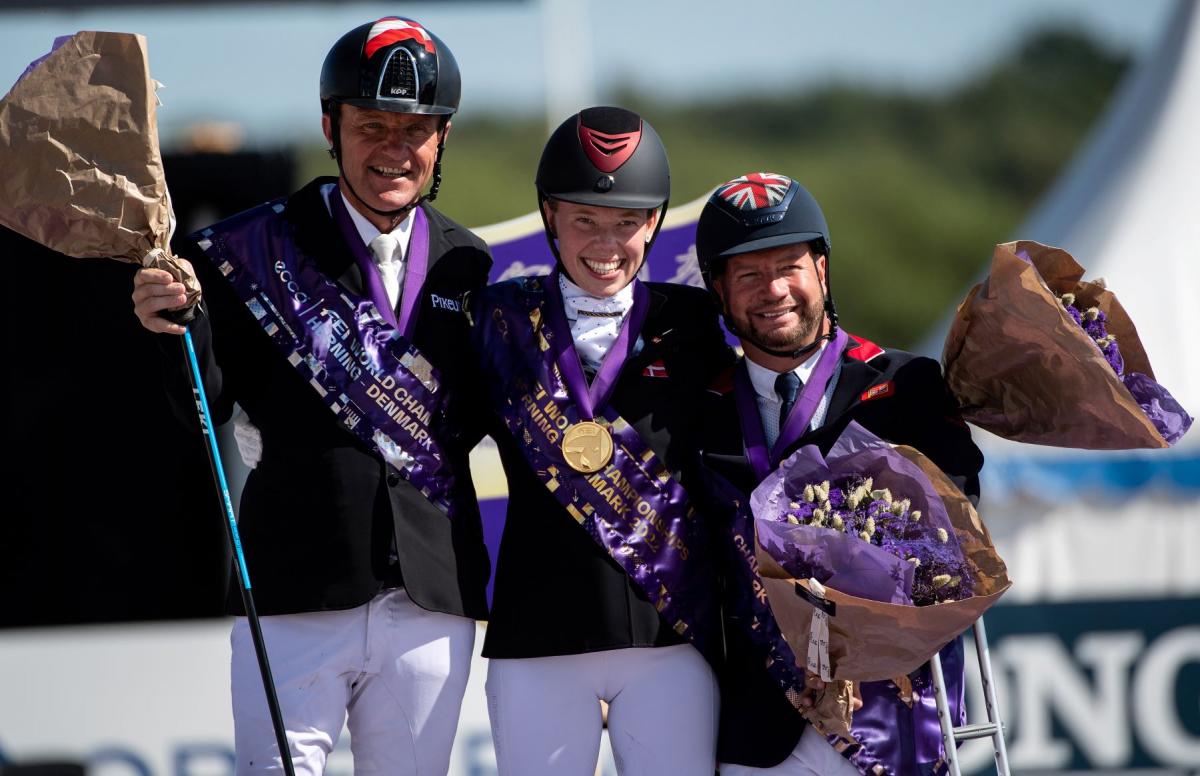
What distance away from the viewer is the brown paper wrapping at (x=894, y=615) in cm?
308

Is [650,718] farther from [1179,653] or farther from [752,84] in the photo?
[752,84]

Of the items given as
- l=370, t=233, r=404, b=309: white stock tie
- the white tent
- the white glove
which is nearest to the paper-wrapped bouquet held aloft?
the white glove

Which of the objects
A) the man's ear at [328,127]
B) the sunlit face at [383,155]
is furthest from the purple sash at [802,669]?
the man's ear at [328,127]

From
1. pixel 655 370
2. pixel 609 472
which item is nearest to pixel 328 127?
pixel 655 370

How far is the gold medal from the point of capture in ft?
11.9

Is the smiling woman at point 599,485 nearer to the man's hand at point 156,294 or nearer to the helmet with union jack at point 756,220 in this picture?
the helmet with union jack at point 756,220

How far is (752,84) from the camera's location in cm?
3744

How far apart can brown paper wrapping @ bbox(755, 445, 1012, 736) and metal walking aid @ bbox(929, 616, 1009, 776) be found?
115mm

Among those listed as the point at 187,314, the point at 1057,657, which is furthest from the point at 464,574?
the point at 1057,657

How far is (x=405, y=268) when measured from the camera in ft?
12.5

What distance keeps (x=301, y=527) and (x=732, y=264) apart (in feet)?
4.15

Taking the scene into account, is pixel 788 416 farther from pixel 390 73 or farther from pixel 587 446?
pixel 390 73

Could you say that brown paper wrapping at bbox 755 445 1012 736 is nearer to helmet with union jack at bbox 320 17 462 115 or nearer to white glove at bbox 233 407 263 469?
white glove at bbox 233 407 263 469

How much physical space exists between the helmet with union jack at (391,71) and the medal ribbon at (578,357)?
0.60 metres
